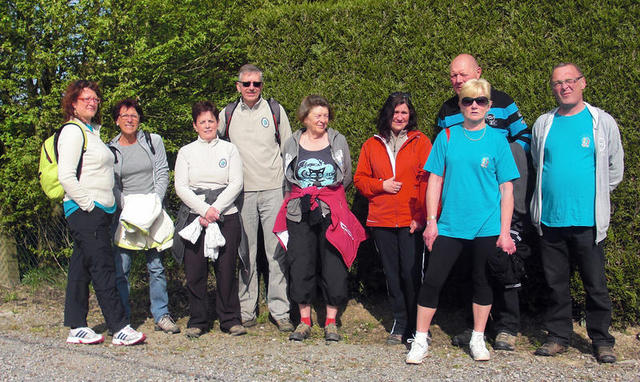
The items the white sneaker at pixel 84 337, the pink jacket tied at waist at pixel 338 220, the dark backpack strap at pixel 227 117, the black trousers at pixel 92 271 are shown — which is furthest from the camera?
the dark backpack strap at pixel 227 117

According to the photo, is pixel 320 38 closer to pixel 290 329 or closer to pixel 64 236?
pixel 290 329

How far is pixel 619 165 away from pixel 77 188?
4.15 m

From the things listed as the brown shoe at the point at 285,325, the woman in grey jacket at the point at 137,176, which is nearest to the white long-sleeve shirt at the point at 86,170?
the woman in grey jacket at the point at 137,176

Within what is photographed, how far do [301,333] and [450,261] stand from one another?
1541mm

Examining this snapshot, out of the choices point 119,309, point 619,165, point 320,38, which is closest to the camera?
point 619,165

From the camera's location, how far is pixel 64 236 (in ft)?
26.0

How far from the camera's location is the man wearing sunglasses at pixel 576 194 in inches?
173

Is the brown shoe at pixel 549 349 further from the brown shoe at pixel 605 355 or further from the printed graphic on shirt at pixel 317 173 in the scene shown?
the printed graphic on shirt at pixel 317 173

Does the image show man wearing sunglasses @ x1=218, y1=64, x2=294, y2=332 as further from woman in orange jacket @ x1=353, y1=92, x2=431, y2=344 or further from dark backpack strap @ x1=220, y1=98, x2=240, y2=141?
woman in orange jacket @ x1=353, y1=92, x2=431, y2=344

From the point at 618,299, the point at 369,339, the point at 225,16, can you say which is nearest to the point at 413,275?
the point at 369,339

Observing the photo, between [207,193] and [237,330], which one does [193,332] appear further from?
[207,193]

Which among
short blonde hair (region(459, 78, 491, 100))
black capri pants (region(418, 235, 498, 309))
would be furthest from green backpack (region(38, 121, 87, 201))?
short blonde hair (region(459, 78, 491, 100))

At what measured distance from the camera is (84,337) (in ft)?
16.2

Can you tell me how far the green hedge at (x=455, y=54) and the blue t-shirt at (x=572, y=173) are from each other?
1.96 ft
